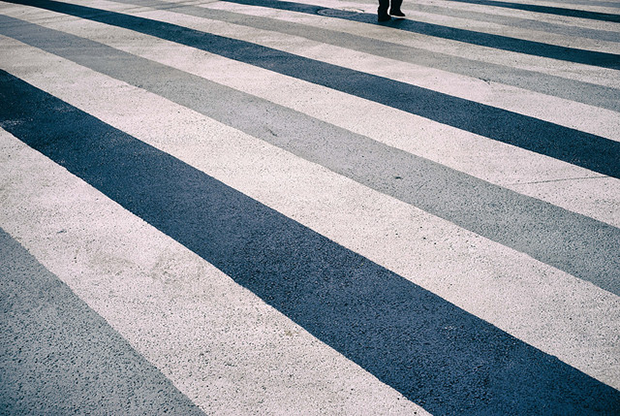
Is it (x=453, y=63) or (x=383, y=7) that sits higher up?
(x=383, y=7)

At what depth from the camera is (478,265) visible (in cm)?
308

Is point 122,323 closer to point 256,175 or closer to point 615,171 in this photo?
point 256,175

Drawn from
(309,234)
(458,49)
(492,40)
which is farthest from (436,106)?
(492,40)

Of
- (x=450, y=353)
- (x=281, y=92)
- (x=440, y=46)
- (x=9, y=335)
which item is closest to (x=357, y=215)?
(x=450, y=353)

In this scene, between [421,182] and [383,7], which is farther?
[383,7]

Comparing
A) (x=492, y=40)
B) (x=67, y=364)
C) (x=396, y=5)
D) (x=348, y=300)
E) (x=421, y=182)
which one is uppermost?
Result: (x=396, y=5)

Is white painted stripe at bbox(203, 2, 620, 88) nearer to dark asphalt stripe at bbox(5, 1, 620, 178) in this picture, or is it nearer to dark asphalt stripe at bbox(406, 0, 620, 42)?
dark asphalt stripe at bbox(5, 1, 620, 178)

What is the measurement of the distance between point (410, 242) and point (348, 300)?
27.9 inches

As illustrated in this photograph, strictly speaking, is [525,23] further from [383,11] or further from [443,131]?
[443,131]

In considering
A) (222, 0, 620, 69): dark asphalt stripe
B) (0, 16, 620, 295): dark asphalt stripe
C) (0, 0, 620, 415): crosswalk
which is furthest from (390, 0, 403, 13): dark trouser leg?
(0, 16, 620, 295): dark asphalt stripe

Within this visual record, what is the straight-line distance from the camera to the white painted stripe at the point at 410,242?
264cm

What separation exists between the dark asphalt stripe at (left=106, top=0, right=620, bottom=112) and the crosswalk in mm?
58

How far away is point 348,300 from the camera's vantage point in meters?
2.80

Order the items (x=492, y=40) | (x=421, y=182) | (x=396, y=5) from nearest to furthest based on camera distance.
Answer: (x=421, y=182)
(x=492, y=40)
(x=396, y=5)
